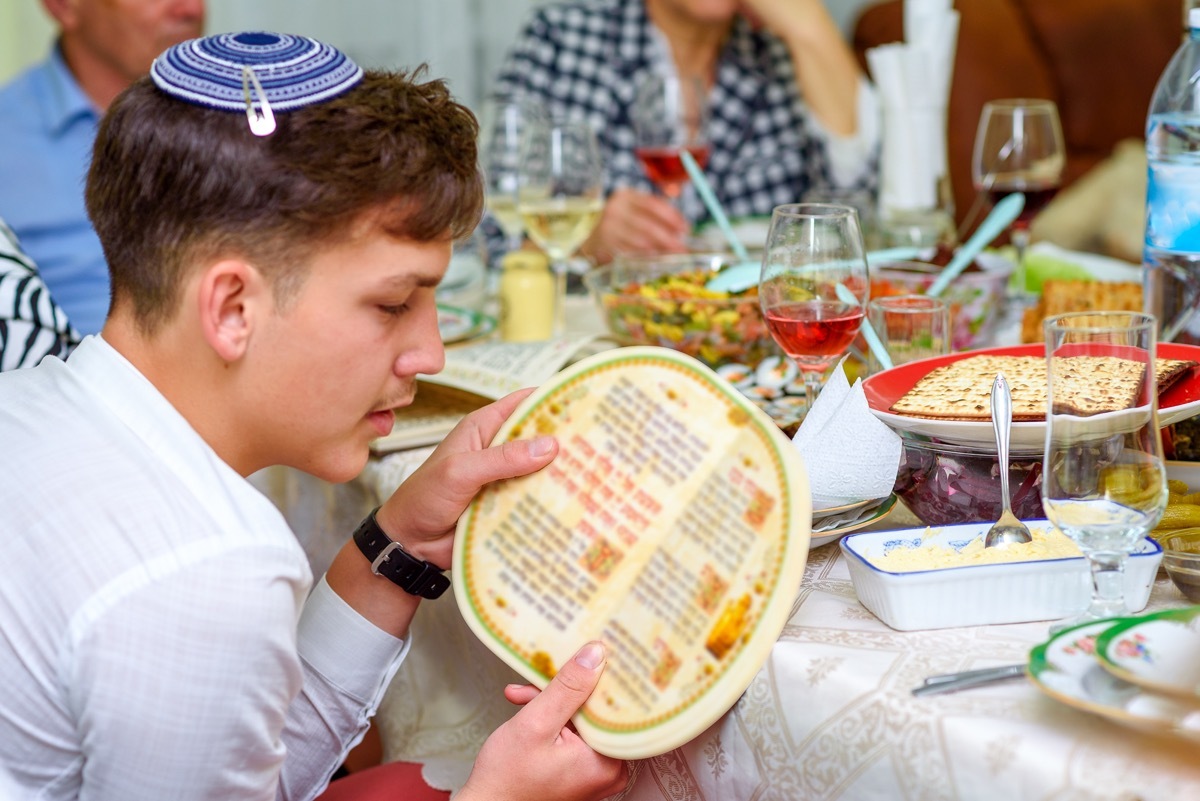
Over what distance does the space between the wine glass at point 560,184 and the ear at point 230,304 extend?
0.82 meters

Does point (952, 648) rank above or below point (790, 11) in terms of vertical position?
below

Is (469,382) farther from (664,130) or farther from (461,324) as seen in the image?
(664,130)

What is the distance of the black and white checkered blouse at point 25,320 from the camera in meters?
1.22

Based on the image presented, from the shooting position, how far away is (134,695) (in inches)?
27.1

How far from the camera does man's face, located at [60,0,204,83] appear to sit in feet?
8.13

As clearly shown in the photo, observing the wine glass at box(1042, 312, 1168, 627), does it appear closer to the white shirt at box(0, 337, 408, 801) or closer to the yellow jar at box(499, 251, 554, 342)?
the white shirt at box(0, 337, 408, 801)

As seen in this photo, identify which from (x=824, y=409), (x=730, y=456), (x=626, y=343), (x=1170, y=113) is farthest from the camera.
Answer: (x=626, y=343)

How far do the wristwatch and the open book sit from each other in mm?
182

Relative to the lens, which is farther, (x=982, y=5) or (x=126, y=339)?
(x=982, y=5)

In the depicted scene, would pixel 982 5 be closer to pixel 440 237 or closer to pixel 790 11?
pixel 790 11

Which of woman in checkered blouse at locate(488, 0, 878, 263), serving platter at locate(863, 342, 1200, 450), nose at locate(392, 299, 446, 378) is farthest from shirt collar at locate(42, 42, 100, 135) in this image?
serving platter at locate(863, 342, 1200, 450)

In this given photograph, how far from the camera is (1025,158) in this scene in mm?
1642

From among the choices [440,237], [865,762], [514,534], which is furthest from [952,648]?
[440,237]

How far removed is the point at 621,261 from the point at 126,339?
2.54 ft
